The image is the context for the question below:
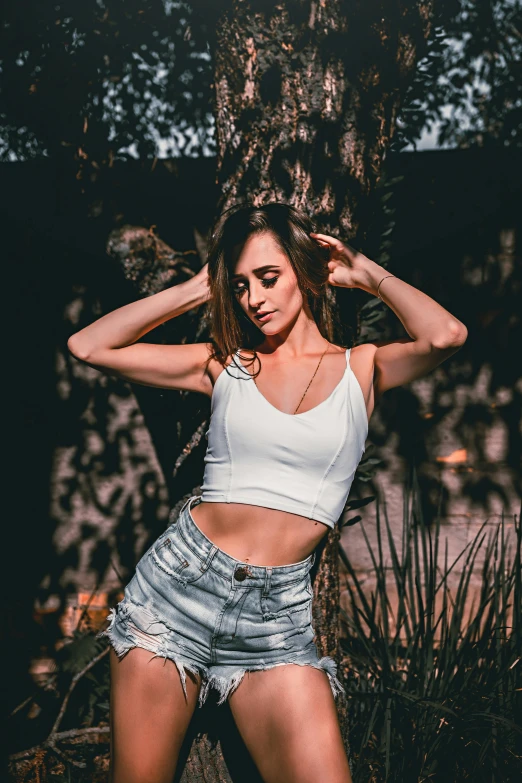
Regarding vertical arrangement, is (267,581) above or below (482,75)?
below

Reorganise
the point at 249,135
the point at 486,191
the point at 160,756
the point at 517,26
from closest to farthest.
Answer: the point at 160,756 < the point at 249,135 < the point at 486,191 < the point at 517,26

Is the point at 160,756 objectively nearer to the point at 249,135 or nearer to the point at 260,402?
the point at 260,402

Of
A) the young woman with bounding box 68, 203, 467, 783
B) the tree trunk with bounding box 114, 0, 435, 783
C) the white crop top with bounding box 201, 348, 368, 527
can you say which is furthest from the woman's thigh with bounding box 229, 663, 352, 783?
the tree trunk with bounding box 114, 0, 435, 783

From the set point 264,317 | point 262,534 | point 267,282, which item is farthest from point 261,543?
point 267,282

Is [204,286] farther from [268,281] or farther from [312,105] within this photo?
[312,105]

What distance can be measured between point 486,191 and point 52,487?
3.32 m

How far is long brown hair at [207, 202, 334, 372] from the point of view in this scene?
221 centimetres

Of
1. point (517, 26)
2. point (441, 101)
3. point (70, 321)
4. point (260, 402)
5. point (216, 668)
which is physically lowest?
point (216, 668)

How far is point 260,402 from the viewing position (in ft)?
6.79

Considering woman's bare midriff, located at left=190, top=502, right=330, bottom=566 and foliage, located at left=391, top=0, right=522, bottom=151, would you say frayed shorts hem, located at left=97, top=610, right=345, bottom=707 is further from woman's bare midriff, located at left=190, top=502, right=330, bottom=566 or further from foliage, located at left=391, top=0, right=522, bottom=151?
foliage, located at left=391, top=0, right=522, bottom=151

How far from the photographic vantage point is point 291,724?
1909mm

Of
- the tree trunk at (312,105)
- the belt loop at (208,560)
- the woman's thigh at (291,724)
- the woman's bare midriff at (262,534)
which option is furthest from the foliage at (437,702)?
the belt loop at (208,560)

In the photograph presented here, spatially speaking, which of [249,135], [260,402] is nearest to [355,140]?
[249,135]

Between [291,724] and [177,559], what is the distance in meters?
0.60
